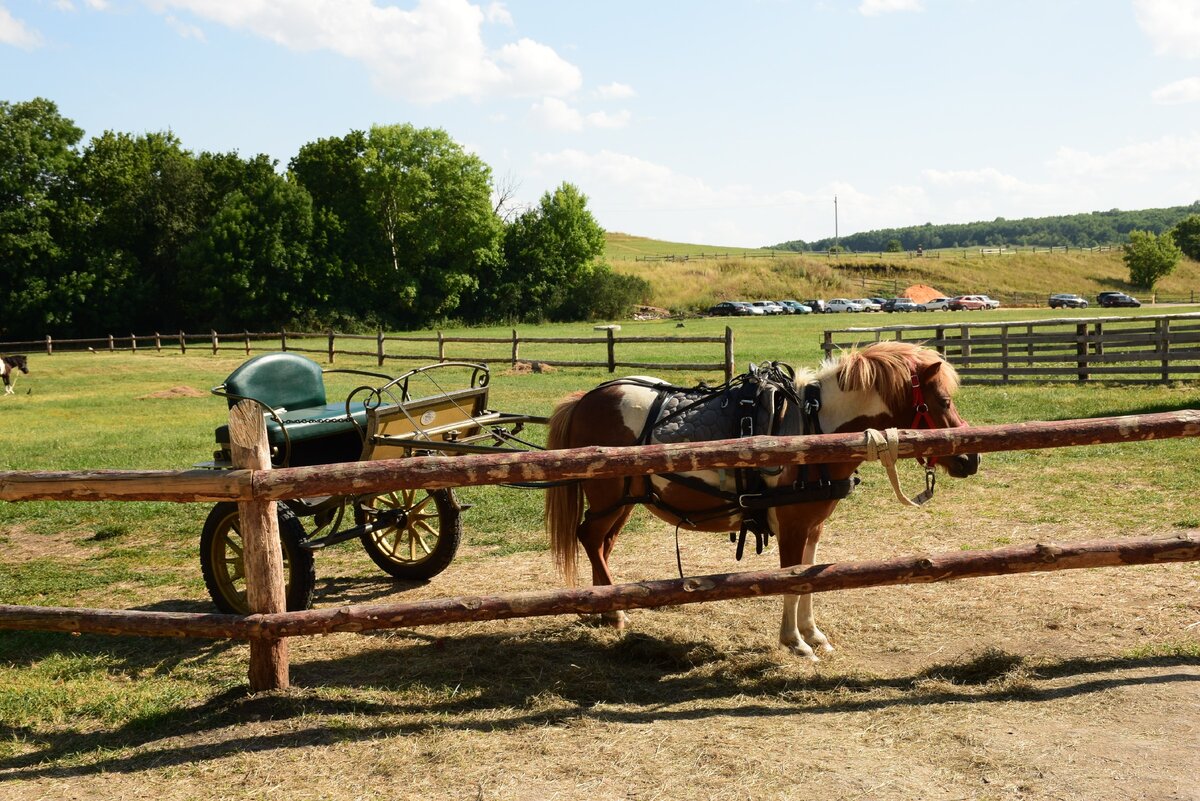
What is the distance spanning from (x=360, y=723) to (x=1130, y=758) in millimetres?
3453

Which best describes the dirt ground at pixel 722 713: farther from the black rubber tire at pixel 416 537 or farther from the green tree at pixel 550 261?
the green tree at pixel 550 261

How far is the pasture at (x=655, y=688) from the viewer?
12.7 feet

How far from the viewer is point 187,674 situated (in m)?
5.39

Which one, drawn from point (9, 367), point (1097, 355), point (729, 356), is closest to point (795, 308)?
point (1097, 355)

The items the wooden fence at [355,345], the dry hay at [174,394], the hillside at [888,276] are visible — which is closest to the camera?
the dry hay at [174,394]

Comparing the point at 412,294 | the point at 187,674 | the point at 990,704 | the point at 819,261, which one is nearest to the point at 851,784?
the point at 990,704

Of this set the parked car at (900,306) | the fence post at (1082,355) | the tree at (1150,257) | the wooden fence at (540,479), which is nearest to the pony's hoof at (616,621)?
the wooden fence at (540,479)

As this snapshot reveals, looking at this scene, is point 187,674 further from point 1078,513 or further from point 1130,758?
point 1078,513

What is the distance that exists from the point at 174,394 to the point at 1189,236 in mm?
109776

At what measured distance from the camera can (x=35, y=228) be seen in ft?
166

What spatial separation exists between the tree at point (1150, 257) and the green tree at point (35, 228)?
8741 cm

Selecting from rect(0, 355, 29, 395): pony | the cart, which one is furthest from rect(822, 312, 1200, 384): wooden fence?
rect(0, 355, 29, 395): pony

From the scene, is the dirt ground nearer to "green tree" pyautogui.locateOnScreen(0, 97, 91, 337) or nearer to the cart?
the cart

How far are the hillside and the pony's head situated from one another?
7175 centimetres
